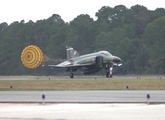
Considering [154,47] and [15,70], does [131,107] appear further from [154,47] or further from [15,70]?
[154,47]

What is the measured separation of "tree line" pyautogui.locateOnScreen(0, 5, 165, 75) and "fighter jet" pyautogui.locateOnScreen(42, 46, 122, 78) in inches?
444

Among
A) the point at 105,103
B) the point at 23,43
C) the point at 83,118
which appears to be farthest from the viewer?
the point at 23,43

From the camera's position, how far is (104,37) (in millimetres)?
94875

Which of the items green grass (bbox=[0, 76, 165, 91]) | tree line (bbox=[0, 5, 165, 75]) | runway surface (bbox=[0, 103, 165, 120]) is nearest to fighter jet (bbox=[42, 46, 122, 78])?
tree line (bbox=[0, 5, 165, 75])

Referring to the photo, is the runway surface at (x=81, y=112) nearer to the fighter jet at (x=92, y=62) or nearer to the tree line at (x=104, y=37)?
the fighter jet at (x=92, y=62)

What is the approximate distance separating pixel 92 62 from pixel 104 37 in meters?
37.1

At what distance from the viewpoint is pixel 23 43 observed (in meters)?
101

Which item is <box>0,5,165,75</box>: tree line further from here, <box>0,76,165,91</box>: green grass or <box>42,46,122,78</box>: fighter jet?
<box>0,76,165,91</box>: green grass

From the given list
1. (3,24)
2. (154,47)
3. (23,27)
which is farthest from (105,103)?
(3,24)

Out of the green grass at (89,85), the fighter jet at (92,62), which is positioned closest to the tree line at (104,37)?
the fighter jet at (92,62)

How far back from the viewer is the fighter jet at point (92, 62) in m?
56.9

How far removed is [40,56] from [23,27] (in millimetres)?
53801

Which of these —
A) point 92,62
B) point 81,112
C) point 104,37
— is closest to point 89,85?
point 92,62

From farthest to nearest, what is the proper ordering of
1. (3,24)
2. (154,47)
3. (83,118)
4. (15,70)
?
(3,24), (154,47), (15,70), (83,118)
